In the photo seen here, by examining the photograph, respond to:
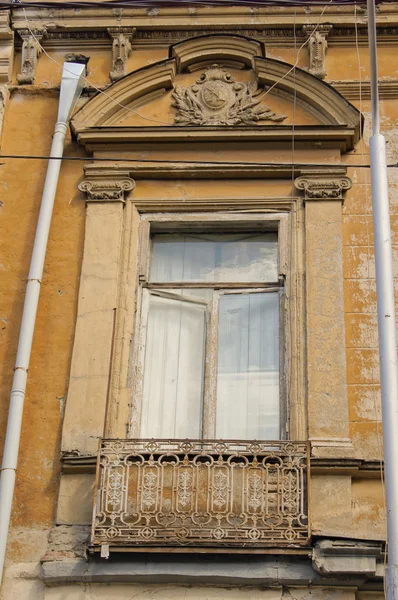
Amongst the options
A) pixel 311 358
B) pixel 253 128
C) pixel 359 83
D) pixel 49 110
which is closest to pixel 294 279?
pixel 311 358

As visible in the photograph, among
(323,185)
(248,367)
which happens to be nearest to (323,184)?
(323,185)

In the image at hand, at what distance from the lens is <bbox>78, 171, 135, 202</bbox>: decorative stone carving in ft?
31.7

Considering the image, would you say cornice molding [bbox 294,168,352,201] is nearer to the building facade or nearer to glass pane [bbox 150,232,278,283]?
the building facade

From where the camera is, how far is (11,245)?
9.52 meters

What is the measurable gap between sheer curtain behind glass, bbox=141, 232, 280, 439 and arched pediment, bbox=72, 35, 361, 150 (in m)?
0.94

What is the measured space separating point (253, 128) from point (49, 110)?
1.82 m

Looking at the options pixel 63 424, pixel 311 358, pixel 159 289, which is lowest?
→ pixel 63 424

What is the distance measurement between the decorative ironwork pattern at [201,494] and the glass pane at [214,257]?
1744 mm

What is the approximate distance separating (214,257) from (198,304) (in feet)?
1.55

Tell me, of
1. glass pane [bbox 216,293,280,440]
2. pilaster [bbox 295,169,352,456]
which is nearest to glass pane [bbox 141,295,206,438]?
glass pane [bbox 216,293,280,440]

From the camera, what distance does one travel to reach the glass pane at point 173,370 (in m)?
8.87

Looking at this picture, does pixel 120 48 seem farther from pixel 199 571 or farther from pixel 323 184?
pixel 199 571

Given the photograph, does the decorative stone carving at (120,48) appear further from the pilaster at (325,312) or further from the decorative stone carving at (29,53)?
the pilaster at (325,312)

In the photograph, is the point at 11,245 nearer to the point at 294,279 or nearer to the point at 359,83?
the point at 294,279
